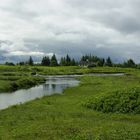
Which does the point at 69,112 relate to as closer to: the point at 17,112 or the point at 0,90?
the point at 17,112

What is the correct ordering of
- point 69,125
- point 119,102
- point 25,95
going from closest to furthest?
Result: point 69,125 → point 119,102 → point 25,95

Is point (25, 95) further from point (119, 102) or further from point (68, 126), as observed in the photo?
point (68, 126)

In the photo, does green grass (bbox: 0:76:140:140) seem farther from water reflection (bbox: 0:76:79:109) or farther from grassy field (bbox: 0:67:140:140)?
water reflection (bbox: 0:76:79:109)

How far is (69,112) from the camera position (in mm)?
36156

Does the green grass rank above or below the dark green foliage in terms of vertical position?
below

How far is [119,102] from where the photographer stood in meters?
38.4

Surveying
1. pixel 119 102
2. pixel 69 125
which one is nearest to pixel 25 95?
pixel 119 102

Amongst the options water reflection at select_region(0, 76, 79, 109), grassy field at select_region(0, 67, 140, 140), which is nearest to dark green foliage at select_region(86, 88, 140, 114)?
grassy field at select_region(0, 67, 140, 140)

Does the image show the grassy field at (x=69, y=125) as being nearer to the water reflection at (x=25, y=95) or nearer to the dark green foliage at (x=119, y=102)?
the dark green foliage at (x=119, y=102)

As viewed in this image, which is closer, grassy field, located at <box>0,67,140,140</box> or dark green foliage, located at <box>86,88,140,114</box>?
grassy field, located at <box>0,67,140,140</box>

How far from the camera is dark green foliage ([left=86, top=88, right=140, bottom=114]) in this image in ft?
120

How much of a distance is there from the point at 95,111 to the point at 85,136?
14267mm


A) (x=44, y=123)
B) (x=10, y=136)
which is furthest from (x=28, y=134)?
(x=44, y=123)

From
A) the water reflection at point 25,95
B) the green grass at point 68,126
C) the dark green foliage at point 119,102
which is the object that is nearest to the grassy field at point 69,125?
the green grass at point 68,126
